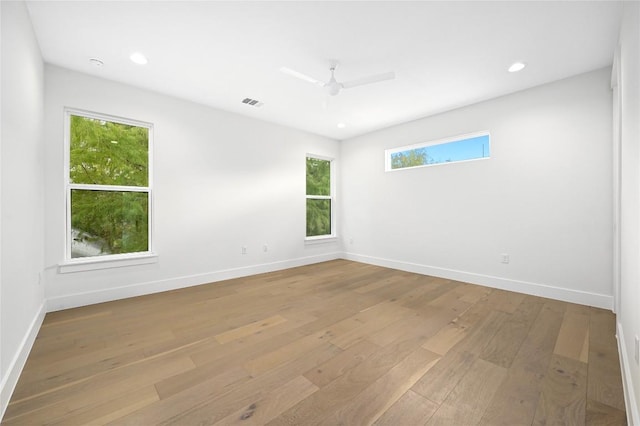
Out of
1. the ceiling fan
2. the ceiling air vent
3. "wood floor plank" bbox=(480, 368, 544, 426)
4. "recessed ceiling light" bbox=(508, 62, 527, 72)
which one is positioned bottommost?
"wood floor plank" bbox=(480, 368, 544, 426)

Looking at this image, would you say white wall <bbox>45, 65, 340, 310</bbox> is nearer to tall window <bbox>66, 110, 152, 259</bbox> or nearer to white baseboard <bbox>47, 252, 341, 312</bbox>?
white baseboard <bbox>47, 252, 341, 312</bbox>

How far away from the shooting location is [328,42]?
2.45 metres

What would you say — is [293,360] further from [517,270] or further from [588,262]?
[588,262]

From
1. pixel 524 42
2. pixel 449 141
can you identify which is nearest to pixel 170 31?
pixel 524 42

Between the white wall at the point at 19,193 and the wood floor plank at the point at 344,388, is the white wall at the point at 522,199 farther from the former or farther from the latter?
the white wall at the point at 19,193

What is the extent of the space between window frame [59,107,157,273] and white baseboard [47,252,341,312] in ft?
0.97

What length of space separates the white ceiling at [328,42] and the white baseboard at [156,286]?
2522mm

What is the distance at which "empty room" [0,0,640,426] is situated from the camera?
5.16 feet

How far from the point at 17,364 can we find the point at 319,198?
4570 millimetres

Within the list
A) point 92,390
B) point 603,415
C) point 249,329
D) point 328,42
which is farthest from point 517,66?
point 92,390

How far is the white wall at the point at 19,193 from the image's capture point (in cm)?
158

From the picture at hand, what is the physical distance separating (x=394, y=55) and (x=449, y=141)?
2.05m

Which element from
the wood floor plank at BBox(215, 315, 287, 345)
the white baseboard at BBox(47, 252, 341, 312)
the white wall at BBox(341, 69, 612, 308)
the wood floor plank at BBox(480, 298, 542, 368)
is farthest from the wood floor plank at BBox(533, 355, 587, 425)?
the white baseboard at BBox(47, 252, 341, 312)

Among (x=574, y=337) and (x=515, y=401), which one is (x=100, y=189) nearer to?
(x=515, y=401)
